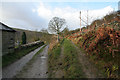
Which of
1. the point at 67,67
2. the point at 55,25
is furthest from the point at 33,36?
the point at 67,67

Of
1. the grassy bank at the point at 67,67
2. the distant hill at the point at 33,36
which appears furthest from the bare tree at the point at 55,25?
the grassy bank at the point at 67,67

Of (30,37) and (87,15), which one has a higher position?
(87,15)

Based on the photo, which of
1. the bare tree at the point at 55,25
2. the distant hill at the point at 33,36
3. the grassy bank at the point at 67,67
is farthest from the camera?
the distant hill at the point at 33,36

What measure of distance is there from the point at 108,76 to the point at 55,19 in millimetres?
19415

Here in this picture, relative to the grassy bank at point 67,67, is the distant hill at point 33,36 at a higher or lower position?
higher

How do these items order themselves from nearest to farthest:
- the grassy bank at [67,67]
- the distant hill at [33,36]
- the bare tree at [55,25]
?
the grassy bank at [67,67], the bare tree at [55,25], the distant hill at [33,36]

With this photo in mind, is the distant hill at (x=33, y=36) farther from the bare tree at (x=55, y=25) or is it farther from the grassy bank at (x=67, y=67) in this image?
the grassy bank at (x=67, y=67)

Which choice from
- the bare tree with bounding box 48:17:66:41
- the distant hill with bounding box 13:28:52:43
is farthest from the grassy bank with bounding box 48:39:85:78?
the distant hill with bounding box 13:28:52:43

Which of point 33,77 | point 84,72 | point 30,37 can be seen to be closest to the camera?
point 84,72

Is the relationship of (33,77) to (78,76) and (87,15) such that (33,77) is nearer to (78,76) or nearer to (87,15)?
(78,76)

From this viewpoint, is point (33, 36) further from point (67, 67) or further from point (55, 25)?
point (67, 67)

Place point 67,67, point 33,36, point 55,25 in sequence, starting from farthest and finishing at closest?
point 33,36, point 55,25, point 67,67

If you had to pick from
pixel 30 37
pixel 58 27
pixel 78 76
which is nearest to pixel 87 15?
pixel 58 27

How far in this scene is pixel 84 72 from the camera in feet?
15.0
